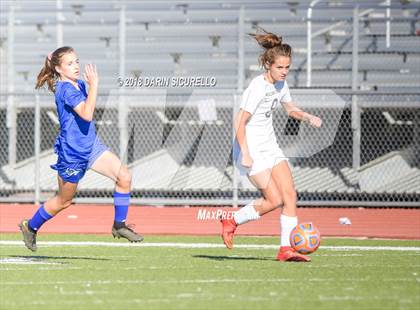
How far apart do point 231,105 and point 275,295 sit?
1088cm

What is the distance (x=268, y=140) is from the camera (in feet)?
31.1

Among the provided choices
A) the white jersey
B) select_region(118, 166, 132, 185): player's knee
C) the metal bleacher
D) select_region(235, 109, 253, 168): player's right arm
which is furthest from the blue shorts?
the metal bleacher

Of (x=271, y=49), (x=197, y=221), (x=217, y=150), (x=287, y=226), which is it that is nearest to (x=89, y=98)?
(x=271, y=49)

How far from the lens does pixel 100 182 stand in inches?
702

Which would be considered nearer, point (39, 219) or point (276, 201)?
point (276, 201)

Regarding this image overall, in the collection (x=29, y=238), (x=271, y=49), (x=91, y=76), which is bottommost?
(x=29, y=238)

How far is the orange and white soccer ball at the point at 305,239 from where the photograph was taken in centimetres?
920

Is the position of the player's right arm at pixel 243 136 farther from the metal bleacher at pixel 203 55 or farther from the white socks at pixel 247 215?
the metal bleacher at pixel 203 55

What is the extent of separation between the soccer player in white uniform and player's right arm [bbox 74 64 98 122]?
131 cm

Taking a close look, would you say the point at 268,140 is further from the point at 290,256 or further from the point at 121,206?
the point at 121,206

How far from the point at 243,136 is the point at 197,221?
19.0 ft

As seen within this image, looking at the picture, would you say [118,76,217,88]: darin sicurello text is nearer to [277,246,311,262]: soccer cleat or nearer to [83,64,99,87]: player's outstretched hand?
[277,246,311,262]: soccer cleat

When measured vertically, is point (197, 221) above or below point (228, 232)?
below

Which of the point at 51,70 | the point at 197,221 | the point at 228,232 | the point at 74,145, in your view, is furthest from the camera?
the point at 197,221
